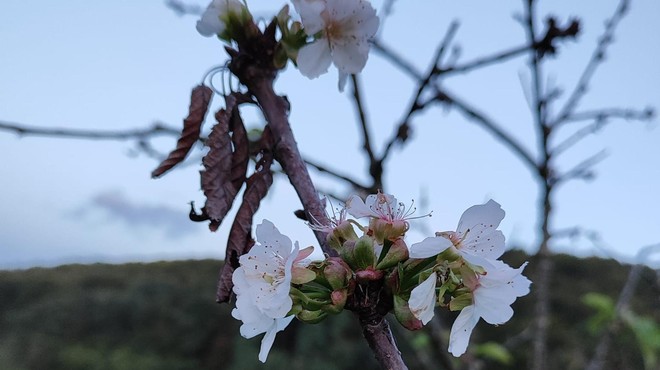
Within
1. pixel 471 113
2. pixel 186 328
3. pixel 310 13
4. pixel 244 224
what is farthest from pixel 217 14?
pixel 186 328

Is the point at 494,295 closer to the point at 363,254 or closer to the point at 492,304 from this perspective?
the point at 492,304

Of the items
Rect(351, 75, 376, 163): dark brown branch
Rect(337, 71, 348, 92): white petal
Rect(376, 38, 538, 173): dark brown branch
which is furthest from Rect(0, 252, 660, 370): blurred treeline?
Rect(337, 71, 348, 92): white petal

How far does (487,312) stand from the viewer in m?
0.56

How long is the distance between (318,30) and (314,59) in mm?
38

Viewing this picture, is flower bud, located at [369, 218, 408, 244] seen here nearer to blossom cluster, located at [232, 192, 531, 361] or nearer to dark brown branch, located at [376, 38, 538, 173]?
blossom cluster, located at [232, 192, 531, 361]

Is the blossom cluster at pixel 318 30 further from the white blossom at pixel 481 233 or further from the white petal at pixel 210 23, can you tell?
the white blossom at pixel 481 233

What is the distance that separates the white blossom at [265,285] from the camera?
1.79ft

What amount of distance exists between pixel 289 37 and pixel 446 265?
334 mm

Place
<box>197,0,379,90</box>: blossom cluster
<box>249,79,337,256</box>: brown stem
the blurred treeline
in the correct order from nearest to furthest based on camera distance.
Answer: <box>249,79,337,256</box>: brown stem, <box>197,0,379,90</box>: blossom cluster, the blurred treeline

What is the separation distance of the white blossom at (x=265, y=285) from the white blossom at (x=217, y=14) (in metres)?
0.29

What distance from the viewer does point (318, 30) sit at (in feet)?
2.32

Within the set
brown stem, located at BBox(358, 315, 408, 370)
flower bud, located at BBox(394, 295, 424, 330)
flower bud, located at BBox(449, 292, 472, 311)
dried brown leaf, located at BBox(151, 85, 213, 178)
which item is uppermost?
dried brown leaf, located at BBox(151, 85, 213, 178)

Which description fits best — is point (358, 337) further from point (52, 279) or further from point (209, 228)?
point (209, 228)

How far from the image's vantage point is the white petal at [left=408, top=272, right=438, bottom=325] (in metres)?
0.51
